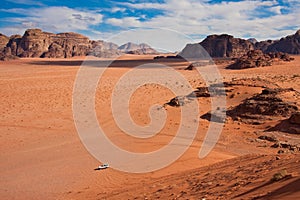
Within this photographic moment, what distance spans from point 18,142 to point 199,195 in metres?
8.59

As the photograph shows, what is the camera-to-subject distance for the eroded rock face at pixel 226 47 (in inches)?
2869

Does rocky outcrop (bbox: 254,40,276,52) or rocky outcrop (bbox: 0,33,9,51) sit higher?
rocky outcrop (bbox: 0,33,9,51)

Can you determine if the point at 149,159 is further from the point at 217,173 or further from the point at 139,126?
the point at 139,126

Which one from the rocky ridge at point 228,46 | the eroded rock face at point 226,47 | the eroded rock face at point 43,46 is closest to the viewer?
the rocky ridge at point 228,46

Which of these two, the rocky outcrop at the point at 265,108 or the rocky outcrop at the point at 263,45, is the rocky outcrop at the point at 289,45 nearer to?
the rocky outcrop at the point at 263,45

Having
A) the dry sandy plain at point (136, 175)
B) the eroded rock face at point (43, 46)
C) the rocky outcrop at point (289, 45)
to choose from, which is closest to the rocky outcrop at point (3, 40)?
the eroded rock face at point (43, 46)

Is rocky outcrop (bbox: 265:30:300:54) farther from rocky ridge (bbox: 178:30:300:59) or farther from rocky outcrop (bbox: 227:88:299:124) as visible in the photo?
rocky outcrop (bbox: 227:88:299:124)

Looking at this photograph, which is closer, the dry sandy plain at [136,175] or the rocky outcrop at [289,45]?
the dry sandy plain at [136,175]

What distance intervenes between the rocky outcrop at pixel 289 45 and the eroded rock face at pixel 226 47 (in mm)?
9233

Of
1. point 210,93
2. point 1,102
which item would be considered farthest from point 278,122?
point 1,102

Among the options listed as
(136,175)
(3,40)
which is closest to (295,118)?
(136,175)

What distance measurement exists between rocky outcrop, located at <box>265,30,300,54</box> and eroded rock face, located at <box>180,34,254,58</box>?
364 inches

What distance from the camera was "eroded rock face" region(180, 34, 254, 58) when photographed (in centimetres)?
7288

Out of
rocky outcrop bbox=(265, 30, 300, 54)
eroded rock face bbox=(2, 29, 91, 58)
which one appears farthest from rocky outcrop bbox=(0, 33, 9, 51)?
rocky outcrop bbox=(265, 30, 300, 54)
